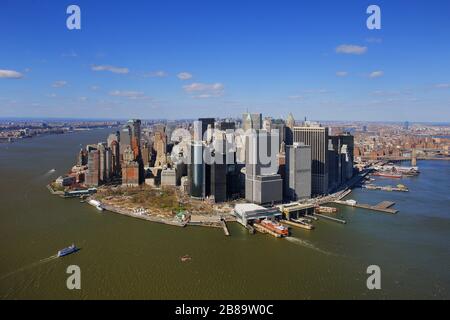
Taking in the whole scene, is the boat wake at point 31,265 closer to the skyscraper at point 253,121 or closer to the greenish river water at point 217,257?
the greenish river water at point 217,257

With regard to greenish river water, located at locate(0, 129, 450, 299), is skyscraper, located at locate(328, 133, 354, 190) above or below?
Result: above

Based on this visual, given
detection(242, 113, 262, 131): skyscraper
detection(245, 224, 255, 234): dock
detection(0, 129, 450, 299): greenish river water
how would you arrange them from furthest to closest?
detection(242, 113, 262, 131): skyscraper
detection(245, 224, 255, 234): dock
detection(0, 129, 450, 299): greenish river water

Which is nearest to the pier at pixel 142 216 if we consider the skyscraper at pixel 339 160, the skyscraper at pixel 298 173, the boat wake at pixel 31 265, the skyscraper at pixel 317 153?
the boat wake at pixel 31 265

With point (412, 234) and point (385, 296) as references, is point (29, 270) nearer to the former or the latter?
point (385, 296)

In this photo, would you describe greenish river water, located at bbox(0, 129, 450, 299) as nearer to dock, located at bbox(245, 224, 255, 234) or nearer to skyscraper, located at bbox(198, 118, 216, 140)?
dock, located at bbox(245, 224, 255, 234)

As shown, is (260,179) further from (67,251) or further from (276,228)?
(67,251)

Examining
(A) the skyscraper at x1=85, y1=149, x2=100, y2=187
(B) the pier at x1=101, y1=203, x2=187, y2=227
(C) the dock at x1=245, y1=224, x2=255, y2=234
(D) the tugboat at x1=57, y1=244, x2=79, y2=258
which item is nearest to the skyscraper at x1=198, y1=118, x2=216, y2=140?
(A) the skyscraper at x1=85, y1=149, x2=100, y2=187
